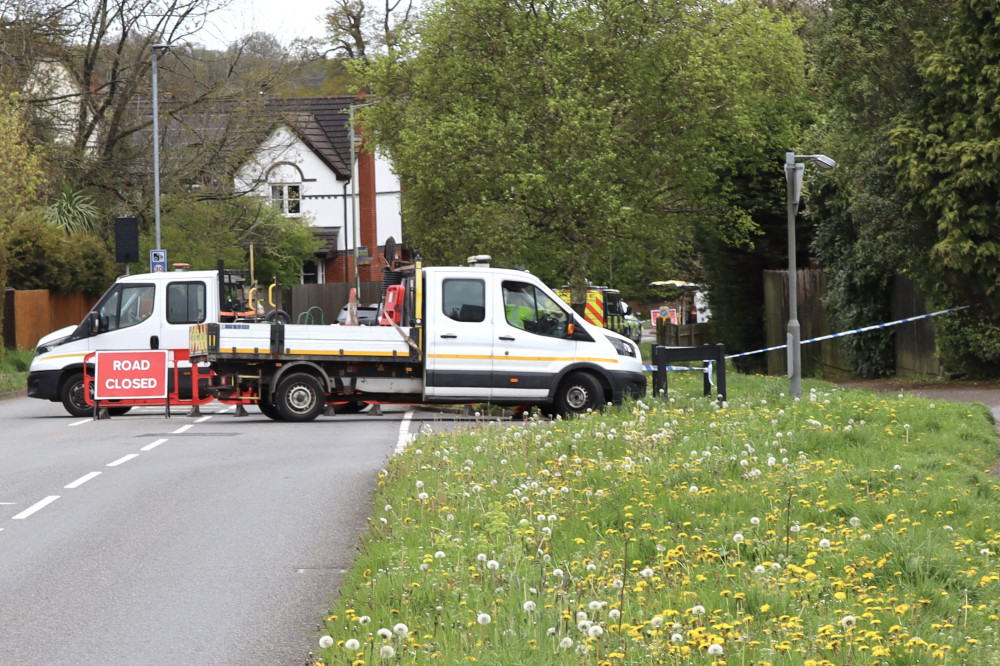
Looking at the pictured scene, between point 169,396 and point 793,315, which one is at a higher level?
point 793,315

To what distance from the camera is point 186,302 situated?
22594 millimetres

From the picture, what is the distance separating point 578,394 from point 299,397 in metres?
4.05

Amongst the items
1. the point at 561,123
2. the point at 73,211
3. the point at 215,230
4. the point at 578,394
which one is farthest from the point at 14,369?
the point at 578,394

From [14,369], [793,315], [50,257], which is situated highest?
[50,257]

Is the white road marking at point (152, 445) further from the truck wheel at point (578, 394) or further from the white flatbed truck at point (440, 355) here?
the truck wheel at point (578, 394)

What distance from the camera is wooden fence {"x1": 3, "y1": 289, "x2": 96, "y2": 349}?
37.7 m

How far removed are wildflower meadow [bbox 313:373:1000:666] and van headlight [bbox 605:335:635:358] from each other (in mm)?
7141

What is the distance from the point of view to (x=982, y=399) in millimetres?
19047

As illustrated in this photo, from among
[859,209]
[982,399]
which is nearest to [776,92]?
[859,209]

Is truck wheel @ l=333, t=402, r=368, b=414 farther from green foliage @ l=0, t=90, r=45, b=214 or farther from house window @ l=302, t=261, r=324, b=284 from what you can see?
house window @ l=302, t=261, r=324, b=284

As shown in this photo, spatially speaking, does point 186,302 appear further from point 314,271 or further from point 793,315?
point 314,271

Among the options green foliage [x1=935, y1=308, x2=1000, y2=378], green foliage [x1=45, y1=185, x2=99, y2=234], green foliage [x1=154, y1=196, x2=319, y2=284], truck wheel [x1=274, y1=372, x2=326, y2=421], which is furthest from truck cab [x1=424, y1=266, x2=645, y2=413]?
green foliage [x1=45, y1=185, x2=99, y2=234]

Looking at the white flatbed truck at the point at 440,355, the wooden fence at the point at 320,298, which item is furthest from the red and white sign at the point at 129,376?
the wooden fence at the point at 320,298

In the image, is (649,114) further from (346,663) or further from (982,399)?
(346,663)
